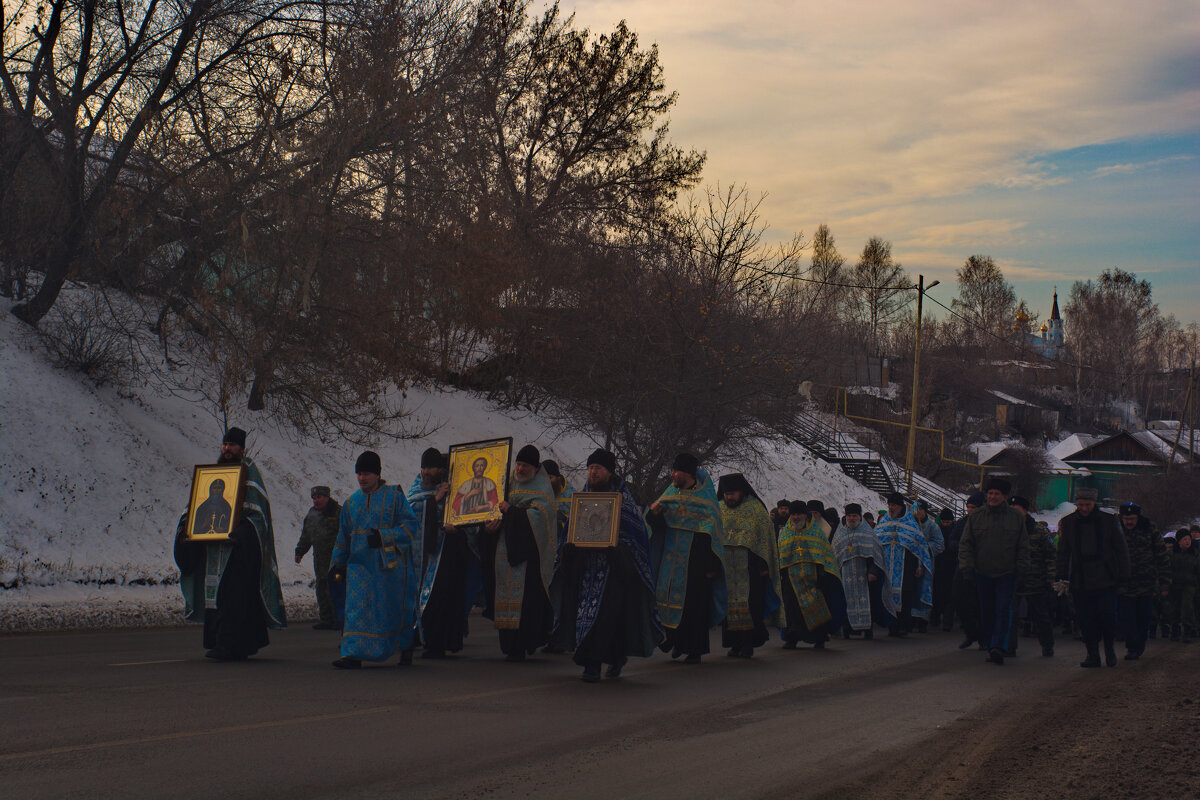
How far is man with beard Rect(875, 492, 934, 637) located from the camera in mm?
16531

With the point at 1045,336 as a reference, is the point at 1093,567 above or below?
below

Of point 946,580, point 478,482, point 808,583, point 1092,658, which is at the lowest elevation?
point 1092,658

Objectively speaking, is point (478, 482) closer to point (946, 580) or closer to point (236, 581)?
point (236, 581)

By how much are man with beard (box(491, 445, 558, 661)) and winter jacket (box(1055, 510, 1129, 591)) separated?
5796mm

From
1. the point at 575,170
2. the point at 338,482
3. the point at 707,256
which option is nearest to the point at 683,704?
the point at 338,482

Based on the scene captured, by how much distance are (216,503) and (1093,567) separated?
9129 millimetres

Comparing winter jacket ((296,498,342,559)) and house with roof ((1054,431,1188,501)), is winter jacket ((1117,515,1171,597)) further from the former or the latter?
house with roof ((1054,431,1188,501))

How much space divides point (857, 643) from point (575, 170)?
78.9 ft

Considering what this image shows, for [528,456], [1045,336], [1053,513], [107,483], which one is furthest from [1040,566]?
[1045,336]

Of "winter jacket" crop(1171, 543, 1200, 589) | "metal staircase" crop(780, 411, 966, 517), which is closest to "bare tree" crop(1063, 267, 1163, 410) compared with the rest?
"metal staircase" crop(780, 411, 966, 517)

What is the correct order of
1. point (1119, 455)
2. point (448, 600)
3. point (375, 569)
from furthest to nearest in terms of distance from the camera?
point (1119, 455) < point (448, 600) < point (375, 569)

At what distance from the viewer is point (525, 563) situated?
11320 mm

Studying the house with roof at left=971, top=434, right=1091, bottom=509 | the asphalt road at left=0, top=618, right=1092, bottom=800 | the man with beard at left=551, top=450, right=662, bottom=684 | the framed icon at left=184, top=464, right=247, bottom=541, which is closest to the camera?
the asphalt road at left=0, top=618, right=1092, bottom=800

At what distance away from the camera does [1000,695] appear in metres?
9.62
